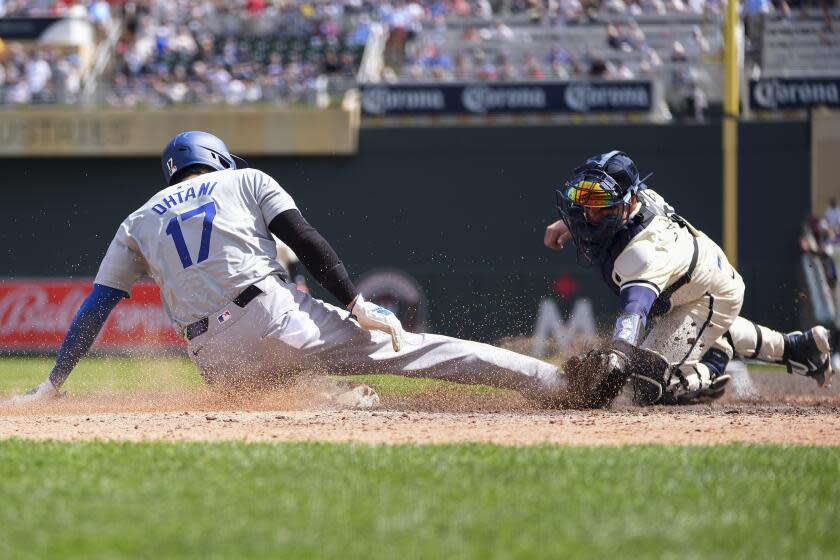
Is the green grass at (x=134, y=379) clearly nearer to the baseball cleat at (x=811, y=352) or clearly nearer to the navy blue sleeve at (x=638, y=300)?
the baseball cleat at (x=811, y=352)

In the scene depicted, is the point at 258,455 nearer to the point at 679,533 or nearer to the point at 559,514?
the point at 559,514

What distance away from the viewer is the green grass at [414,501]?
13.0 ft

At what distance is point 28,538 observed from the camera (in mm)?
4074

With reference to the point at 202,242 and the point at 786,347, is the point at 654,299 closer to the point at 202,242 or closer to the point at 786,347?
the point at 786,347

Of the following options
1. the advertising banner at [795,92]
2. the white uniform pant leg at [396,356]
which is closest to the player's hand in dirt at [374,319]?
the white uniform pant leg at [396,356]

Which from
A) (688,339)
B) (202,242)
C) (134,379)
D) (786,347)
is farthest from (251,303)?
(134,379)

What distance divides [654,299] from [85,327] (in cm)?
344

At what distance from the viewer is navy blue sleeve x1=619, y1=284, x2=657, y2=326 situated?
702 cm

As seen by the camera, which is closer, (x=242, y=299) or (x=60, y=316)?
(x=242, y=299)

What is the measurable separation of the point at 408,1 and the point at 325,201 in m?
5.03

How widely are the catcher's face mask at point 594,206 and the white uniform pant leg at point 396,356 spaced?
0.92 metres

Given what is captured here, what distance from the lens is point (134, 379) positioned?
11805 mm

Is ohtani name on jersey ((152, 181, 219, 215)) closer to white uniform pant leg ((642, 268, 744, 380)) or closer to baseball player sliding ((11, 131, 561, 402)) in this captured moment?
Result: baseball player sliding ((11, 131, 561, 402))

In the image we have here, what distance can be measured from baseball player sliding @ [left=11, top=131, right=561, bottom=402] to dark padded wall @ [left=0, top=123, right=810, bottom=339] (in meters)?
12.4
